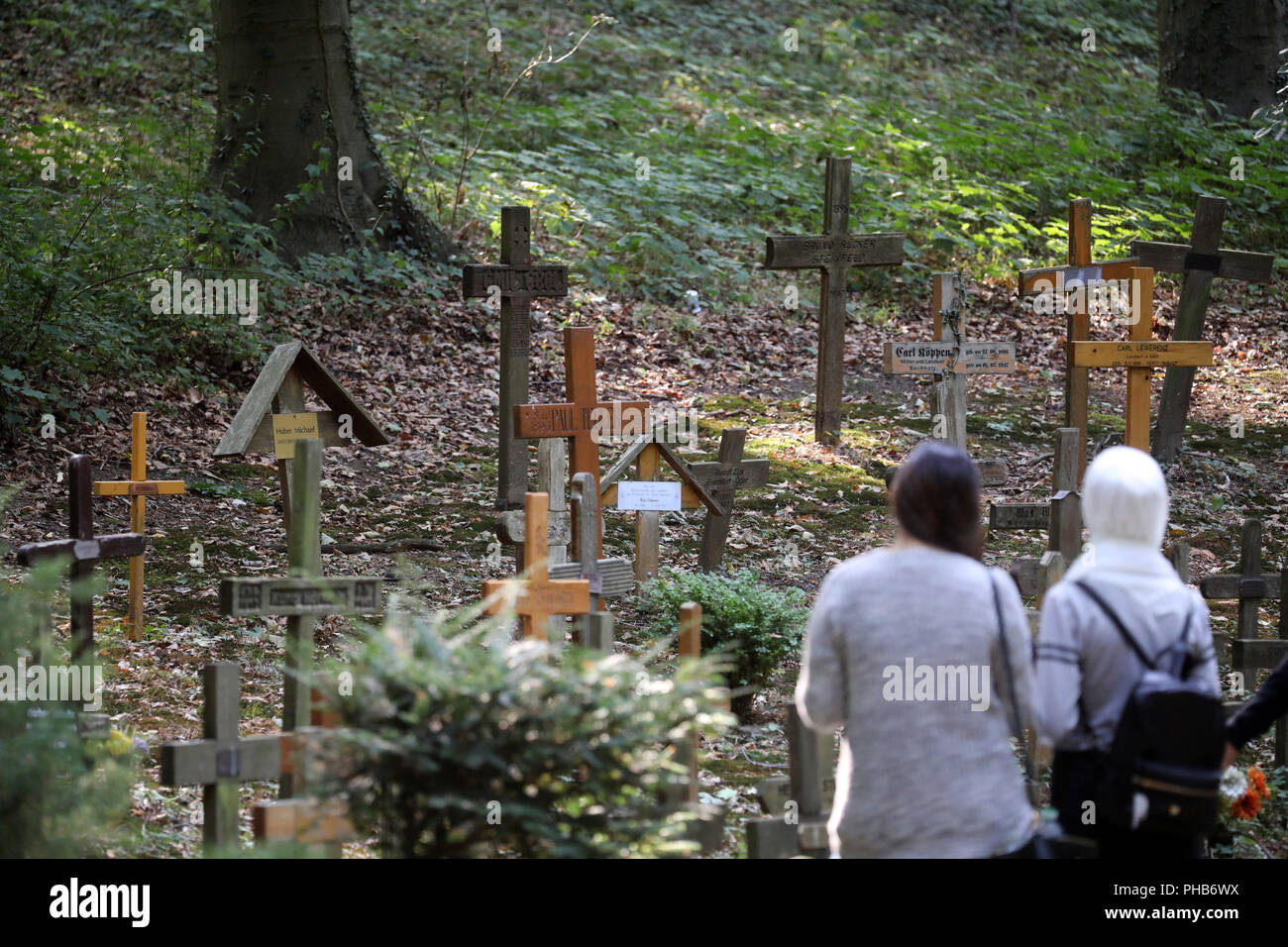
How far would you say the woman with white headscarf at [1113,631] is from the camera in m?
3.54

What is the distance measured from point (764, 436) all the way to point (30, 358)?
20.5 ft

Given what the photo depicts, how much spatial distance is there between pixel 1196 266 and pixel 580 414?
609cm

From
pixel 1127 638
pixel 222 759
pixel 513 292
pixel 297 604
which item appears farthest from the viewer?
pixel 513 292

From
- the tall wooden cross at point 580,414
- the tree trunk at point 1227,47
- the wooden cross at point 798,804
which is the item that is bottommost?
the wooden cross at point 798,804

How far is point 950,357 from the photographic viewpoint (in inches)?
405

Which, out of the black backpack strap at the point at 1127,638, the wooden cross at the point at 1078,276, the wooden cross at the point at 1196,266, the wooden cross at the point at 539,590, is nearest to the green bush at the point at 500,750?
the black backpack strap at the point at 1127,638

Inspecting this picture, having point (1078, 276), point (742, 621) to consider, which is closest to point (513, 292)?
point (742, 621)

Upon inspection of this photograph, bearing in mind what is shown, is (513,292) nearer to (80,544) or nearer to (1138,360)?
(1138,360)

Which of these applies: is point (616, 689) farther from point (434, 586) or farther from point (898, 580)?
point (434, 586)

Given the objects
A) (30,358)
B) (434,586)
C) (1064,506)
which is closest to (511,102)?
(30,358)

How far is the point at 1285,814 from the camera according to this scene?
6207 mm

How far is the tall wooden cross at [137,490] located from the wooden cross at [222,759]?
3395 mm

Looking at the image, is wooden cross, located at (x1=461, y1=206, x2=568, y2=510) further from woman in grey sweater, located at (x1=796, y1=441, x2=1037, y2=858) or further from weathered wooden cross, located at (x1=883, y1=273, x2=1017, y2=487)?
woman in grey sweater, located at (x1=796, y1=441, x2=1037, y2=858)

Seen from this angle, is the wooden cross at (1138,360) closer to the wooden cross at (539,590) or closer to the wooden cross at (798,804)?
the wooden cross at (539,590)
